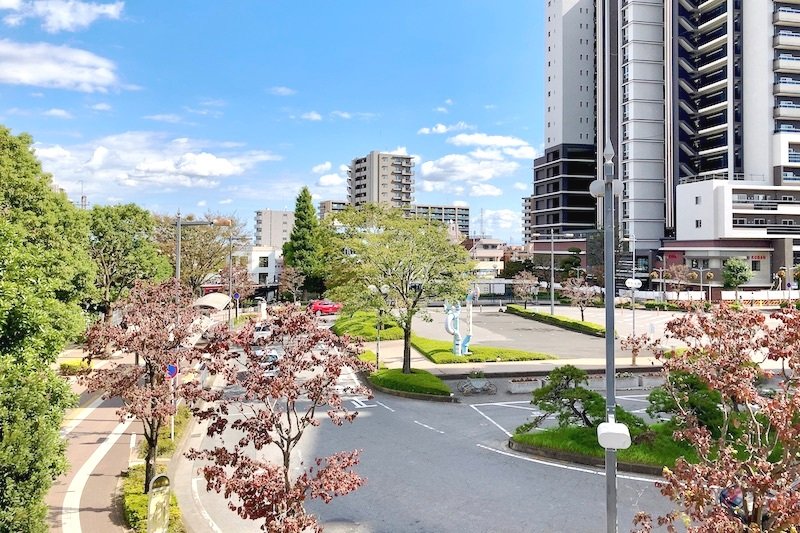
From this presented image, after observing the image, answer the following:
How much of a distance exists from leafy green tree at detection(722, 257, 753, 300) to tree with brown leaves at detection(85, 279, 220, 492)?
58439 millimetres

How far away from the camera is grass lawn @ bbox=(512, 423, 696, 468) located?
52.0 feet

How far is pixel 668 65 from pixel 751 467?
2839 inches

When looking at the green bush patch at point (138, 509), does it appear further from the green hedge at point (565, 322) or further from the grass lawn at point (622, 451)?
the green hedge at point (565, 322)

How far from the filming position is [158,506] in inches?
435

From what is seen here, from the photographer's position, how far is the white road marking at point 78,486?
40.6ft

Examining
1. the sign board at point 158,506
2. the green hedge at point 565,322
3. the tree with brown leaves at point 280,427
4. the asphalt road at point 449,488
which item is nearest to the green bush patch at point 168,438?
the asphalt road at point 449,488

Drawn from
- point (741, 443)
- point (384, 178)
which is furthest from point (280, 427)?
point (384, 178)

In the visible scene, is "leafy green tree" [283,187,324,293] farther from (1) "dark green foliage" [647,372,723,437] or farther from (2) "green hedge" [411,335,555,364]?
(1) "dark green foliage" [647,372,723,437]

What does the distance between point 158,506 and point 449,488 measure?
696 centimetres

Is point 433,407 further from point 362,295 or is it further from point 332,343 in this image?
point 332,343

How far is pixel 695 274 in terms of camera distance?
59.2 metres

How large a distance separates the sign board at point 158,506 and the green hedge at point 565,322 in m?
34.6

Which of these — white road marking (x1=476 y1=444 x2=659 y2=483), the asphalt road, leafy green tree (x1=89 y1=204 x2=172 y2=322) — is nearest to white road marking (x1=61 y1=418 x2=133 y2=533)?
the asphalt road

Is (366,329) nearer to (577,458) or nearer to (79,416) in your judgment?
(79,416)
